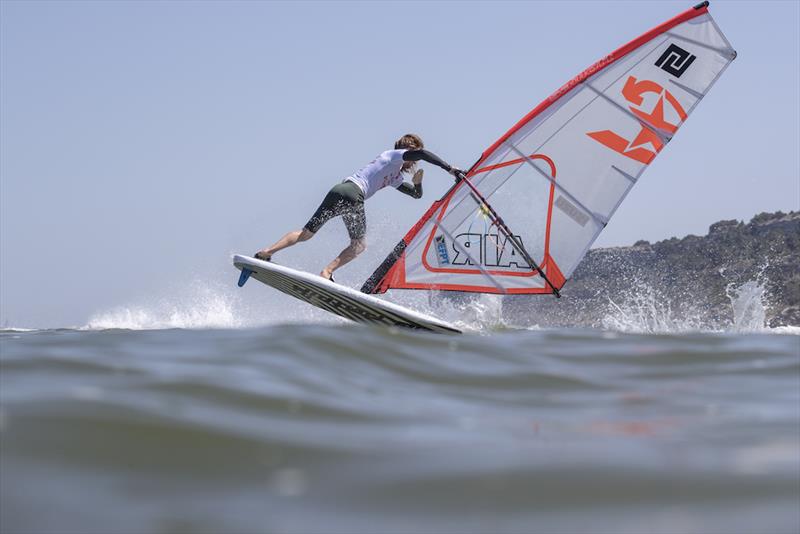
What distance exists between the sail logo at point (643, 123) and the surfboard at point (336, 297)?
11.1 feet

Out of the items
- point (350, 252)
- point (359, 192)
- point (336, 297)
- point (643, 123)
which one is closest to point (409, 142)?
point (359, 192)

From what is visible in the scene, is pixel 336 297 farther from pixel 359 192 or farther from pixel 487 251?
pixel 487 251

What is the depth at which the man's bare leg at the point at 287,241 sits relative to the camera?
30.8 feet

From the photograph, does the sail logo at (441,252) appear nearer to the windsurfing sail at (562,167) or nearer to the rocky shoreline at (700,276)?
the windsurfing sail at (562,167)

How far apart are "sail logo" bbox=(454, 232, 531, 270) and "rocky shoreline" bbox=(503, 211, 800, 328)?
278 feet

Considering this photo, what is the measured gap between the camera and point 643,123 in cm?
1018

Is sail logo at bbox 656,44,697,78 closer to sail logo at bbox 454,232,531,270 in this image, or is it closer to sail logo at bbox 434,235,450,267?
sail logo at bbox 454,232,531,270

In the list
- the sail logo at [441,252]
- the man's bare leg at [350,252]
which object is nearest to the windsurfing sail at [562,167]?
the sail logo at [441,252]

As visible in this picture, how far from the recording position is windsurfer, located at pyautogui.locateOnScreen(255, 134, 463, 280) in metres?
9.47

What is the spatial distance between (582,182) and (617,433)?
7608 millimetres

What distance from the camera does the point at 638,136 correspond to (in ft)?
33.4

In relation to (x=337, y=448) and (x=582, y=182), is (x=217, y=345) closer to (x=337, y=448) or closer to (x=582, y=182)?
(x=337, y=448)

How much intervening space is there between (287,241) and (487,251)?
2.48m

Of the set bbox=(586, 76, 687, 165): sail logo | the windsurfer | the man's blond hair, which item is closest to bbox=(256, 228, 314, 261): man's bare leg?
the windsurfer
